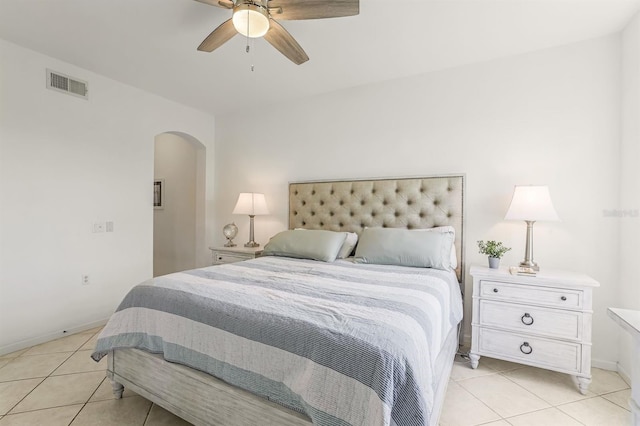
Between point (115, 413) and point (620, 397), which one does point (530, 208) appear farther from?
point (115, 413)

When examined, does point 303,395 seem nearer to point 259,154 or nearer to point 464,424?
point 464,424

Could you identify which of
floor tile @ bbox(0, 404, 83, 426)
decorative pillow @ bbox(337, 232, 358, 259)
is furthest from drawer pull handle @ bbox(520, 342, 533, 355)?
floor tile @ bbox(0, 404, 83, 426)

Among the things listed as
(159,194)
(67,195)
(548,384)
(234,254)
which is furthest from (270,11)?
(159,194)

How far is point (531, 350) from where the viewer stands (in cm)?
216

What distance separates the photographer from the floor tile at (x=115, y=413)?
5.69 ft

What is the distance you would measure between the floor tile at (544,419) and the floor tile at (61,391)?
261 cm

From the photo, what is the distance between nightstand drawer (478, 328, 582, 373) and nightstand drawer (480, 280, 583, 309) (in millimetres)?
252

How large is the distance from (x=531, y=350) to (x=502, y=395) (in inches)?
15.4

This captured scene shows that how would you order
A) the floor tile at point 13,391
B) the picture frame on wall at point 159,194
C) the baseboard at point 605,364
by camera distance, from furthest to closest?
the picture frame on wall at point 159,194, the baseboard at point 605,364, the floor tile at point 13,391

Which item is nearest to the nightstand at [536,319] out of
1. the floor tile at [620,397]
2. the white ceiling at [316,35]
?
the floor tile at [620,397]

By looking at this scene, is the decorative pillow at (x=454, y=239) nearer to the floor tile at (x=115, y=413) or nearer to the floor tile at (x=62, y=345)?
the floor tile at (x=115, y=413)

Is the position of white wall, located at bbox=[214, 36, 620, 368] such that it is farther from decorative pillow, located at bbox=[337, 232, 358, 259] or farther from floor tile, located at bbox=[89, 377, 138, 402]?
floor tile, located at bbox=[89, 377, 138, 402]

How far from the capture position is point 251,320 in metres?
1.35

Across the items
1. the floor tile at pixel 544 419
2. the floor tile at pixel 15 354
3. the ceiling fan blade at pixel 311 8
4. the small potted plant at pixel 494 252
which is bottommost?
the floor tile at pixel 15 354
